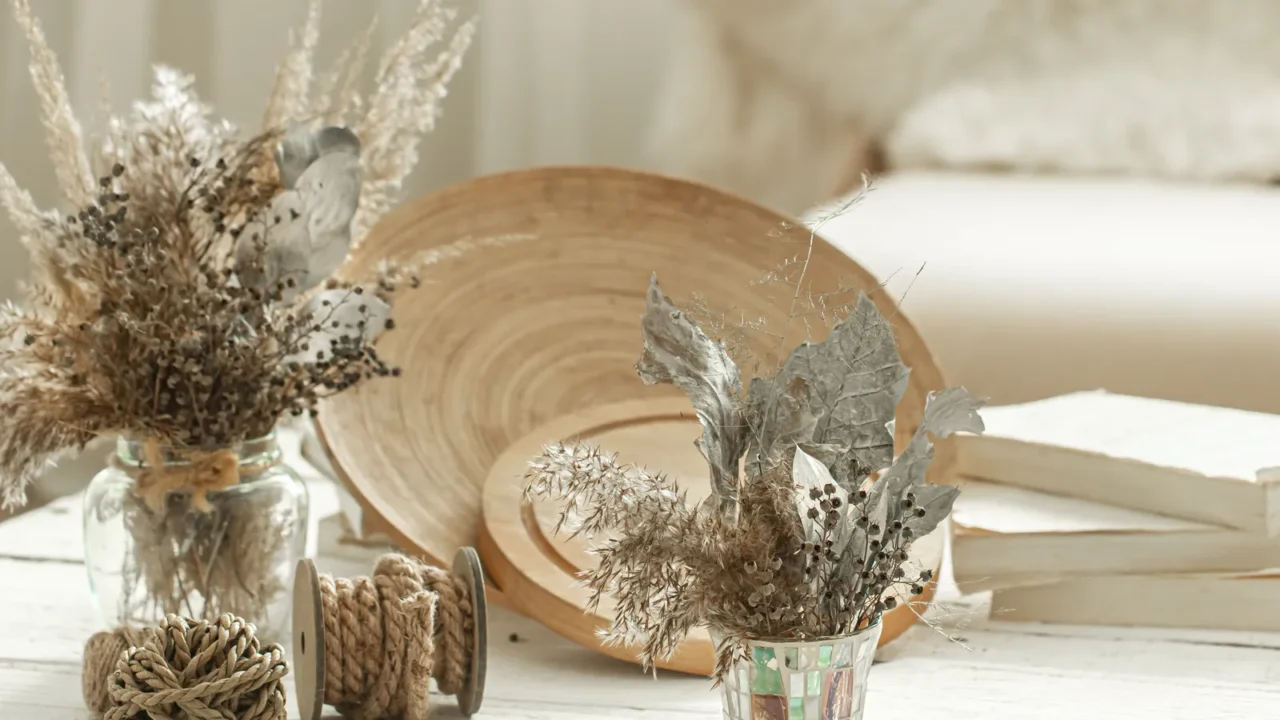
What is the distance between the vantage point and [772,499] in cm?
56

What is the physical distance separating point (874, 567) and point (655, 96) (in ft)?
5.15

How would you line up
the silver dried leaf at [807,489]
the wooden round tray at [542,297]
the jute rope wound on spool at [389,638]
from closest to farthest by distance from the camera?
the silver dried leaf at [807,489] < the jute rope wound on spool at [389,638] < the wooden round tray at [542,297]

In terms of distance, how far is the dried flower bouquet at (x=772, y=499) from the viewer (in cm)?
56

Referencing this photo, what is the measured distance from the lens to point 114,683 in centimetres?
66

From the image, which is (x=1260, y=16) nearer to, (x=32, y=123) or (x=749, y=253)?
(x=749, y=253)

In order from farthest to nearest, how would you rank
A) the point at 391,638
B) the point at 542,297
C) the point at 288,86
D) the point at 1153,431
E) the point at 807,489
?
the point at 542,297 → the point at 1153,431 → the point at 288,86 → the point at 391,638 → the point at 807,489

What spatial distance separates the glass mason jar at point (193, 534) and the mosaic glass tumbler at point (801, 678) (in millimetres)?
323

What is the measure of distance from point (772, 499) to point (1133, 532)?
386mm

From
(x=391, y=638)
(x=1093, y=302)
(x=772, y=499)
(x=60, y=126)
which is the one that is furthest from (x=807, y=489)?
(x=1093, y=302)

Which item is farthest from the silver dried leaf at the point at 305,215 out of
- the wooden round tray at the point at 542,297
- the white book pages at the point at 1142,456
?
the white book pages at the point at 1142,456

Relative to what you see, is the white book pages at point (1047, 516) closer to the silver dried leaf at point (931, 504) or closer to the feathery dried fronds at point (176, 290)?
the silver dried leaf at point (931, 504)

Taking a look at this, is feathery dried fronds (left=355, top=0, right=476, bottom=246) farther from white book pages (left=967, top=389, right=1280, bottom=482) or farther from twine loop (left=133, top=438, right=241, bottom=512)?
white book pages (left=967, top=389, right=1280, bottom=482)

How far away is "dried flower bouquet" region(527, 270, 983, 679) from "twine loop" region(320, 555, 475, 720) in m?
0.16

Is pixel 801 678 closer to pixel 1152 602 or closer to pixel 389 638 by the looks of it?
pixel 389 638
